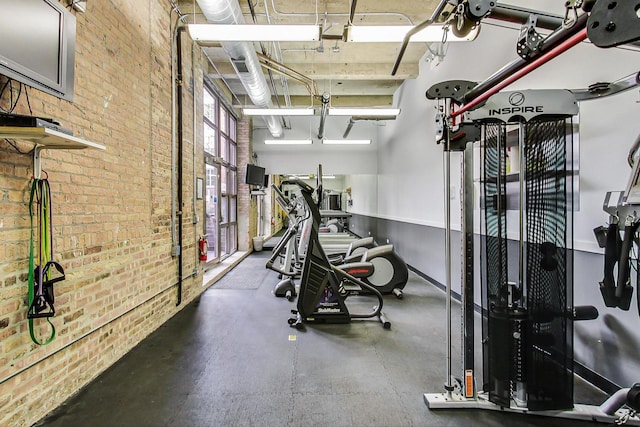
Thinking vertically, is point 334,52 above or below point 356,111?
above

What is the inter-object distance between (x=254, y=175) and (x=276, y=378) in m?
4.82

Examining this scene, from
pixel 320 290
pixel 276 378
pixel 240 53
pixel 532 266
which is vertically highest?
pixel 240 53

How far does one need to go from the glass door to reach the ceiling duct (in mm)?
1832

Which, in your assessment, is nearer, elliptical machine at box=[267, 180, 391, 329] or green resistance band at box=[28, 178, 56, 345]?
green resistance band at box=[28, 178, 56, 345]

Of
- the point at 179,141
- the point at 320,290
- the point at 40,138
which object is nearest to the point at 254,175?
the point at 179,141

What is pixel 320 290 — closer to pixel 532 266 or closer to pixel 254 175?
pixel 532 266

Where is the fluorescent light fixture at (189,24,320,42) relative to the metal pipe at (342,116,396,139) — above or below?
below

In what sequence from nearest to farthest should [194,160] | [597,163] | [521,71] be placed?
[521,71] < [597,163] < [194,160]

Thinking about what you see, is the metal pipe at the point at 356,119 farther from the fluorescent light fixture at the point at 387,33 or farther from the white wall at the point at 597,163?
the fluorescent light fixture at the point at 387,33

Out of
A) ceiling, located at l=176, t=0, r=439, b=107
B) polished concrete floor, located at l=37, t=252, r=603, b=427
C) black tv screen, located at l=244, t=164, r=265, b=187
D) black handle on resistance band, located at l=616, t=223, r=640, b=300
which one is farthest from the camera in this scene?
black tv screen, located at l=244, t=164, r=265, b=187

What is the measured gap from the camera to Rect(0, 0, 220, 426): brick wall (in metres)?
1.78

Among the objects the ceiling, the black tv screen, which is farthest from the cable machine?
the black tv screen

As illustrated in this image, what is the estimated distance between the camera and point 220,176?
21.7 feet

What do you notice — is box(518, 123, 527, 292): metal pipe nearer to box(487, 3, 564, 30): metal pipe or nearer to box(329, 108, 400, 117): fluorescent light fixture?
box(487, 3, 564, 30): metal pipe
